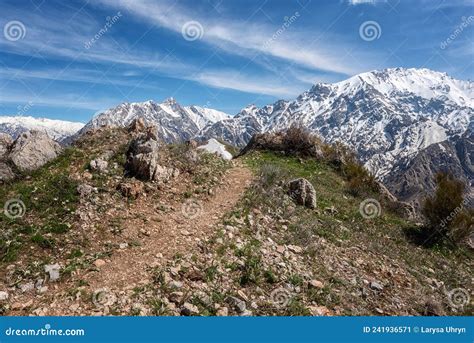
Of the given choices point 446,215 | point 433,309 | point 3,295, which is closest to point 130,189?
point 3,295

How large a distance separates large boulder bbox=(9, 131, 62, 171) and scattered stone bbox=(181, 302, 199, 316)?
12314 mm

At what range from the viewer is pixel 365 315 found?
12781mm

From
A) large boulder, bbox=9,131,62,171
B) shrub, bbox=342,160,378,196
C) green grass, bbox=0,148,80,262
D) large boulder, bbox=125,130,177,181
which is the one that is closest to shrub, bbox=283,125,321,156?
shrub, bbox=342,160,378,196

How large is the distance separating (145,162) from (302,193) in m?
8.76

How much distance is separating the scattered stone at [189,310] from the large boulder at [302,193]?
1190 cm

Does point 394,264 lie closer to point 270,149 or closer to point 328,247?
point 328,247

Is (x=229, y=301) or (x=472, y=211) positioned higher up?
(x=472, y=211)

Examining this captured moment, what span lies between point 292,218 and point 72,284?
10.9 m

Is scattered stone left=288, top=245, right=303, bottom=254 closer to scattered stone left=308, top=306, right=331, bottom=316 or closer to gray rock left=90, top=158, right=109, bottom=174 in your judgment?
scattered stone left=308, top=306, right=331, bottom=316

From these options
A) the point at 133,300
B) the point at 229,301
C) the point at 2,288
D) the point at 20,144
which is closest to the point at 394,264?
the point at 229,301

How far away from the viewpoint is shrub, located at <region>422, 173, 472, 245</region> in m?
22.2

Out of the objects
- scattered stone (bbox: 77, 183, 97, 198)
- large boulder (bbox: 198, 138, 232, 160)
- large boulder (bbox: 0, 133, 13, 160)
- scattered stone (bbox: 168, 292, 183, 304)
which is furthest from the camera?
large boulder (bbox: 198, 138, 232, 160)

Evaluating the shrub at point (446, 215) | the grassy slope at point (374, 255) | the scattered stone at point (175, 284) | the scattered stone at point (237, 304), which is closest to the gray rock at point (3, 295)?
the scattered stone at point (175, 284)

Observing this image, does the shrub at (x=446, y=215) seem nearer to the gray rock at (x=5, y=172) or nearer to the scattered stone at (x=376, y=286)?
the scattered stone at (x=376, y=286)
